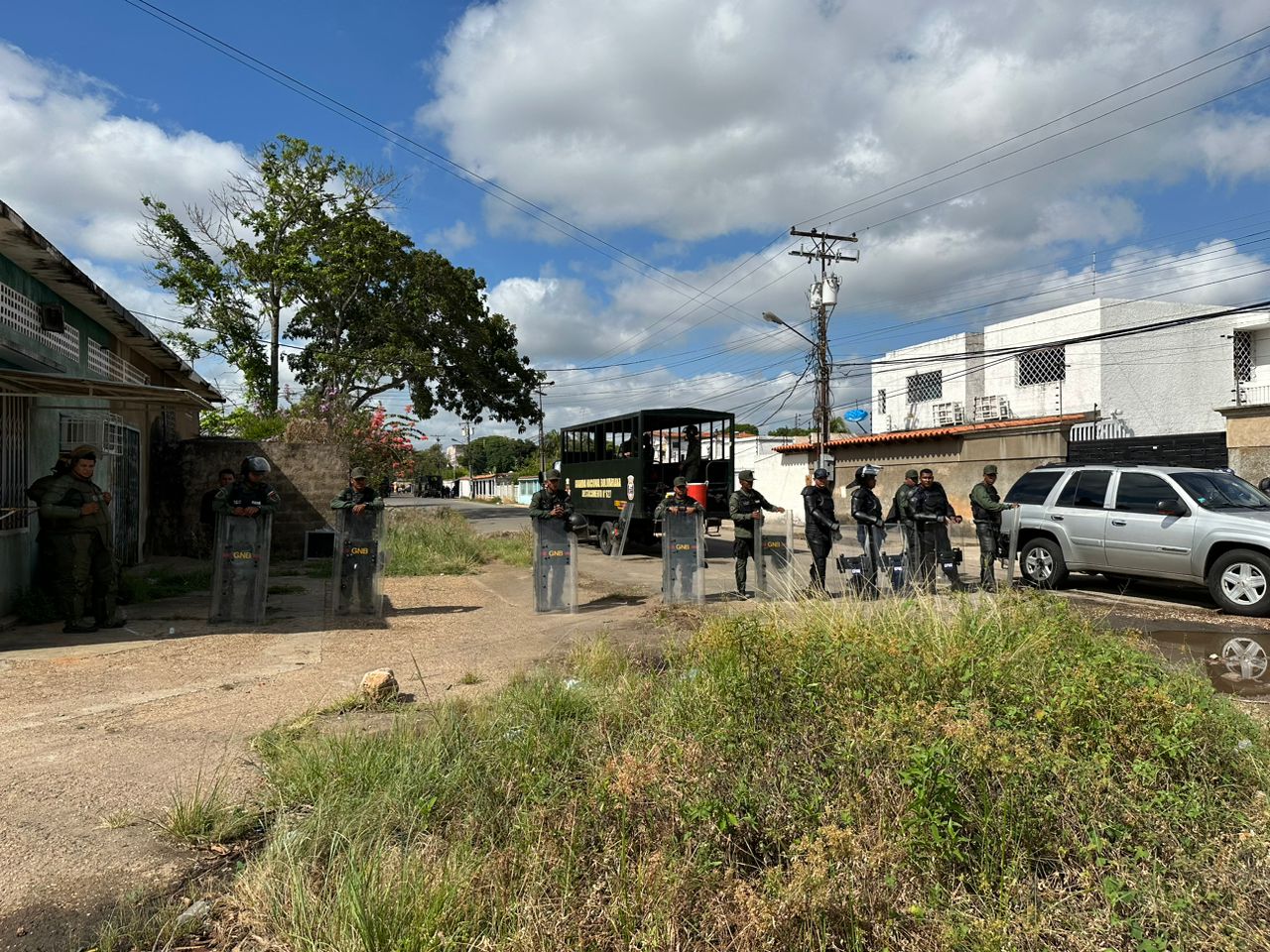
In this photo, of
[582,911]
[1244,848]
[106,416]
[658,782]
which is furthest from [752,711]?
[106,416]

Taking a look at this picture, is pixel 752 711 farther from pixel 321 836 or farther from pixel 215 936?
pixel 215 936

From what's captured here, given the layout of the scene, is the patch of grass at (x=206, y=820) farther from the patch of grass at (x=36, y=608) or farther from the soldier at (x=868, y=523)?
the soldier at (x=868, y=523)

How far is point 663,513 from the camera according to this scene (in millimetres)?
9891

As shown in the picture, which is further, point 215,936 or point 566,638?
point 566,638

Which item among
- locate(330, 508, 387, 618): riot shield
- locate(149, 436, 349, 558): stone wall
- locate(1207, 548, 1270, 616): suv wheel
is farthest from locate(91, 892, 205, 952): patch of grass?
locate(149, 436, 349, 558): stone wall

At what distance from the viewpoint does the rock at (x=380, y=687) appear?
210 inches

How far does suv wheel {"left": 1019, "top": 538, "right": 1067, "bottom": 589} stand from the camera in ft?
35.3

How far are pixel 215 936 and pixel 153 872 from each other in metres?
0.57

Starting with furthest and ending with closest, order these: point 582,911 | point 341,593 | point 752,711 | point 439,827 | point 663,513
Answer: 1. point 663,513
2. point 341,593
3. point 752,711
4. point 439,827
5. point 582,911

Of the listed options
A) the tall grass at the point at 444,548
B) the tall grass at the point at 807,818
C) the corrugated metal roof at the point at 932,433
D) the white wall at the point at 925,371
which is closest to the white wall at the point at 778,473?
the corrugated metal roof at the point at 932,433

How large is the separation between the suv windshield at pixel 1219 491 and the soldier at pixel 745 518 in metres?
4.62

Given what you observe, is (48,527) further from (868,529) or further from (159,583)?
(868,529)

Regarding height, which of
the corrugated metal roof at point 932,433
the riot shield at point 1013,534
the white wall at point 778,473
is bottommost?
the riot shield at point 1013,534

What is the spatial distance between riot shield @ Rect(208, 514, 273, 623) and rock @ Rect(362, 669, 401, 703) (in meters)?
3.68
